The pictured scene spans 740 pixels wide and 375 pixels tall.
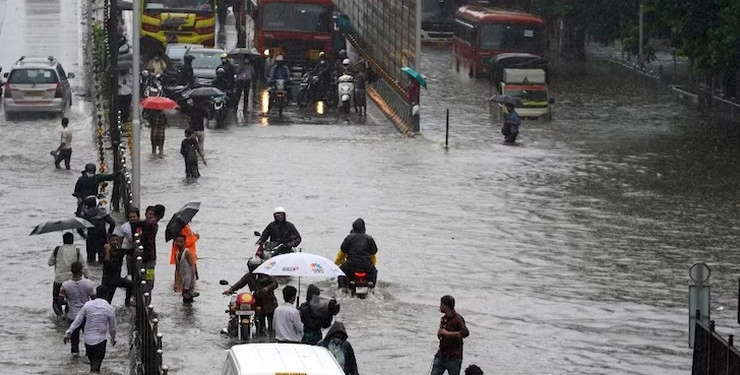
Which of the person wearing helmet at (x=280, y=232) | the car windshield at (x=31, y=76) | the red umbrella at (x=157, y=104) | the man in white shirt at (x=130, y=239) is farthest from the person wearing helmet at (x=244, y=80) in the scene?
the person wearing helmet at (x=280, y=232)

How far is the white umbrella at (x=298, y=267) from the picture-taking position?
23.7 m

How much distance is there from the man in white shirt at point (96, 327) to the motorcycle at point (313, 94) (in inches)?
1110

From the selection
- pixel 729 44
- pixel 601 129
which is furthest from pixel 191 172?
pixel 729 44

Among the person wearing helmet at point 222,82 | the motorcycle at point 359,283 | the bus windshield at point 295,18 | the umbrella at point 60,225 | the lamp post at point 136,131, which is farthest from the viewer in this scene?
the bus windshield at point 295,18

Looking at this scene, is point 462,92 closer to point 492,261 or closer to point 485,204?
→ point 485,204

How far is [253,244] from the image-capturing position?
30.5 metres

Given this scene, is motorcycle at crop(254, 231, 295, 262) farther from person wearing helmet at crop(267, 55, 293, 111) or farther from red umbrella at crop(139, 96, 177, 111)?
person wearing helmet at crop(267, 55, 293, 111)

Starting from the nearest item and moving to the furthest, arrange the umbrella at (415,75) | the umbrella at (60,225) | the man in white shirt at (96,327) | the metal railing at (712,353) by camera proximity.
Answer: the metal railing at (712,353), the man in white shirt at (96,327), the umbrella at (60,225), the umbrella at (415,75)

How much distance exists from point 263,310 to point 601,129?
Result: 1046 inches

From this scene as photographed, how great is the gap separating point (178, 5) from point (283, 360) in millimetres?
41290

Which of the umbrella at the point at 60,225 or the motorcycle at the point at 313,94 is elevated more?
the umbrella at the point at 60,225

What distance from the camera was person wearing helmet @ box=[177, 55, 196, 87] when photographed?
47469 millimetres

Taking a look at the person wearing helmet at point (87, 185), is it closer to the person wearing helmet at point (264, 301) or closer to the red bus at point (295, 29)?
the person wearing helmet at point (264, 301)

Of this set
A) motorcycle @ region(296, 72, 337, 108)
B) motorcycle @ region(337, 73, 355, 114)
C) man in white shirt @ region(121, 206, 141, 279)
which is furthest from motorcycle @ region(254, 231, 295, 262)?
motorcycle @ region(296, 72, 337, 108)
